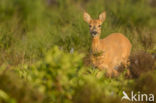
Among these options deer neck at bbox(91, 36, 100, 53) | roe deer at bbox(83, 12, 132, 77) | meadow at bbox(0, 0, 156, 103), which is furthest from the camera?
deer neck at bbox(91, 36, 100, 53)

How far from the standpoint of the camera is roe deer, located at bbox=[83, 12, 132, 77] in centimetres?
702

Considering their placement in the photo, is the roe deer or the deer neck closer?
the roe deer

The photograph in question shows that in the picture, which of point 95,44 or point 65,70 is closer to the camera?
point 65,70

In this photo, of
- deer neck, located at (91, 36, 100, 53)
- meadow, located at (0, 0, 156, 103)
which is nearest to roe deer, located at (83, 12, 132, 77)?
deer neck, located at (91, 36, 100, 53)

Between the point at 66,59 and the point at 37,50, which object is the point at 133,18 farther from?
the point at 66,59

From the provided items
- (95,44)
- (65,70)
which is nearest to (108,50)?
(95,44)

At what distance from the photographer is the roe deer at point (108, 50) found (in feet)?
23.0

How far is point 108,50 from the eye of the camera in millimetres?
7285

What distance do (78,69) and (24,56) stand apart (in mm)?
2200

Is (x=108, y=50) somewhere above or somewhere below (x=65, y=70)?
above

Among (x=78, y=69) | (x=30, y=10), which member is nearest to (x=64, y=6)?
(x=30, y=10)

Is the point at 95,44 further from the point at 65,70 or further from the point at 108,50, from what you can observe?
the point at 65,70

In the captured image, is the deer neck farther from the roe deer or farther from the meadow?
the meadow

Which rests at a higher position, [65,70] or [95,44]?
[95,44]
